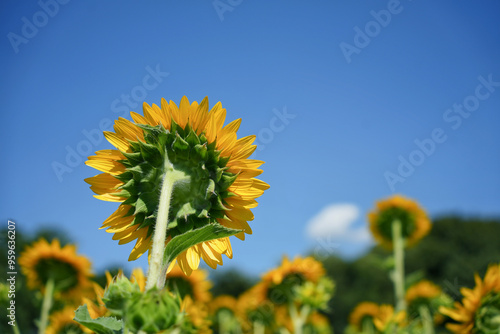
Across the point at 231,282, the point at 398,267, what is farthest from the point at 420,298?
the point at 231,282

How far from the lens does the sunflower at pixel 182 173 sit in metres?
1.78

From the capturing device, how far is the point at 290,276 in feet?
17.3

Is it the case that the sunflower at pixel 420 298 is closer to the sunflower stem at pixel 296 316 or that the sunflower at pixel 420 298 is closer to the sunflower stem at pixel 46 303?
the sunflower stem at pixel 296 316

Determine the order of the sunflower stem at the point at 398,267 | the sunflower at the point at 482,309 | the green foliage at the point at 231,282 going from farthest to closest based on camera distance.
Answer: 1. the green foliage at the point at 231,282
2. the sunflower stem at the point at 398,267
3. the sunflower at the point at 482,309

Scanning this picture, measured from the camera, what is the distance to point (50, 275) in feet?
18.0

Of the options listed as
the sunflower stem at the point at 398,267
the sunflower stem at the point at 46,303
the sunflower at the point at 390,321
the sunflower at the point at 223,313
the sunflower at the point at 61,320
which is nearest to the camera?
the sunflower at the point at 390,321

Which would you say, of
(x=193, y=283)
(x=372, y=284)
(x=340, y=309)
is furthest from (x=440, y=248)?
(x=193, y=283)

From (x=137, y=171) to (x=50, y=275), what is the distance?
457 cm

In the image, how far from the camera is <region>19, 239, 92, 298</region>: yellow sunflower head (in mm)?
5438

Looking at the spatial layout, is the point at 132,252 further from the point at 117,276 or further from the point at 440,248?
the point at 440,248

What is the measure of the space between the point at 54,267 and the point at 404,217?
585 cm

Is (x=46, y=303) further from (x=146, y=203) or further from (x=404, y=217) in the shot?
(x=404, y=217)

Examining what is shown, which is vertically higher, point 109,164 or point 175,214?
point 109,164

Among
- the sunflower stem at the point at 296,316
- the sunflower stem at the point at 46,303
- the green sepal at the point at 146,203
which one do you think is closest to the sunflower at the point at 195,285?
the sunflower stem at the point at 296,316
